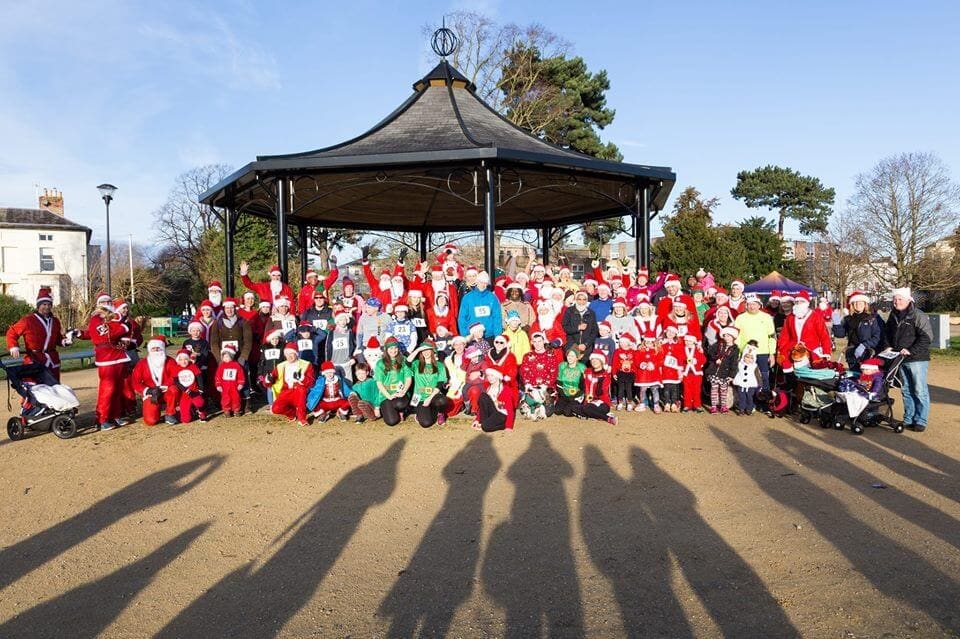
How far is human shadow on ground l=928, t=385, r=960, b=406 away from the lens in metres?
9.95

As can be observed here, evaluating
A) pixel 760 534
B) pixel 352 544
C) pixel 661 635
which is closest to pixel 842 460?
pixel 760 534

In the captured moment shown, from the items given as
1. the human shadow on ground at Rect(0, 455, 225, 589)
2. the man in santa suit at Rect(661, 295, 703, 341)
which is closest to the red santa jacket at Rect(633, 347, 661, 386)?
the man in santa suit at Rect(661, 295, 703, 341)

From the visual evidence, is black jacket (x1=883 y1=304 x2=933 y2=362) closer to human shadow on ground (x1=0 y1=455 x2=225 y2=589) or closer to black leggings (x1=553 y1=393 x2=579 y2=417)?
black leggings (x1=553 y1=393 x2=579 y2=417)

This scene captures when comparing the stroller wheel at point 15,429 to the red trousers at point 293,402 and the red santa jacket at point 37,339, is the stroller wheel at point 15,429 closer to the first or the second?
the red santa jacket at point 37,339

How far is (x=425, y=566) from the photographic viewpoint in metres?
3.91

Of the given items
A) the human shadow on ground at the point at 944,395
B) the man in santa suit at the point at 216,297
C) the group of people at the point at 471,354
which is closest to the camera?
the group of people at the point at 471,354

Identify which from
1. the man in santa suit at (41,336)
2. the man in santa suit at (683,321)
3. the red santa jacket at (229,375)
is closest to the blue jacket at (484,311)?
the man in santa suit at (683,321)

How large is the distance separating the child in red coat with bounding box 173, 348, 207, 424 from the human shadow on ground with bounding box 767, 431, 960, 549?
7.27 meters

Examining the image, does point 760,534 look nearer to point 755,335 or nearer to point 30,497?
point 755,335

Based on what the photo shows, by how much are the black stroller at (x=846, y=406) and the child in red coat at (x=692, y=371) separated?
4.38 ft

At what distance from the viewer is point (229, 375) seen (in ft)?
29.3

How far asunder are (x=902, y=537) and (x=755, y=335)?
16.2 ft

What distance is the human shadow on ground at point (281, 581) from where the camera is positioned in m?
3.22

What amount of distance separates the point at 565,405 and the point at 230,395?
4650mm
